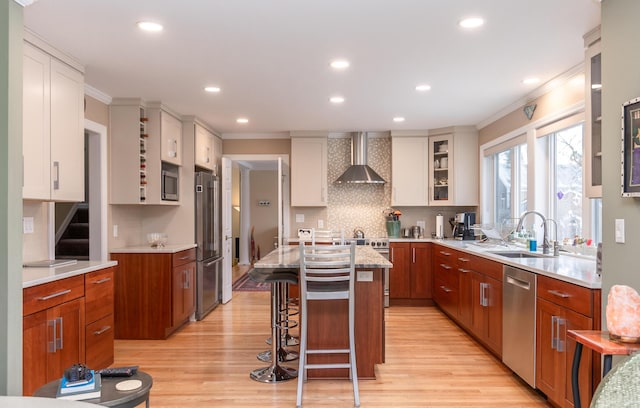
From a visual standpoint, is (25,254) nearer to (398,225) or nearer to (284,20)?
(284,20)

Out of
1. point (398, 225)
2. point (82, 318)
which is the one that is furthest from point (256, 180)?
point (82, 318)

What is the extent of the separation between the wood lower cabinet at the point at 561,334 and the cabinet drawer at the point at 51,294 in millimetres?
3055

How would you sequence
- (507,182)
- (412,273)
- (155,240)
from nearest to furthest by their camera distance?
(155,240) → (507,182) → (412,273)

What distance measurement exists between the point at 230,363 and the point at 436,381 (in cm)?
169

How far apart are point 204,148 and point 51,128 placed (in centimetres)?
268

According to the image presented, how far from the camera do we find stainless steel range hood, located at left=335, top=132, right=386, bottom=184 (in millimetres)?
6137

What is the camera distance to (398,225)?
20.7 feet

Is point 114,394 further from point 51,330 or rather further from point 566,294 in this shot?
point 566,294

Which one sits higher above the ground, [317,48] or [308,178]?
[317,48]

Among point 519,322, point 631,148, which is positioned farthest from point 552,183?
point 631,148

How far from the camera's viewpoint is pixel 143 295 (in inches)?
171

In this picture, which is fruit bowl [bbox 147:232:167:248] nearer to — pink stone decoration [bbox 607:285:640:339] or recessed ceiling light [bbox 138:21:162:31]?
recessed ceiling light [bbox 138:21:162:31]

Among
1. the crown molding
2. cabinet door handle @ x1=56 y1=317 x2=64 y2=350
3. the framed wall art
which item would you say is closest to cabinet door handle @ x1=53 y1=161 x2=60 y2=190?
cabinet door handle @ x1=56 y1=317 x2=64 y2=350

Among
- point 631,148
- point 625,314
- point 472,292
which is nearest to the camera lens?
point 625,314
